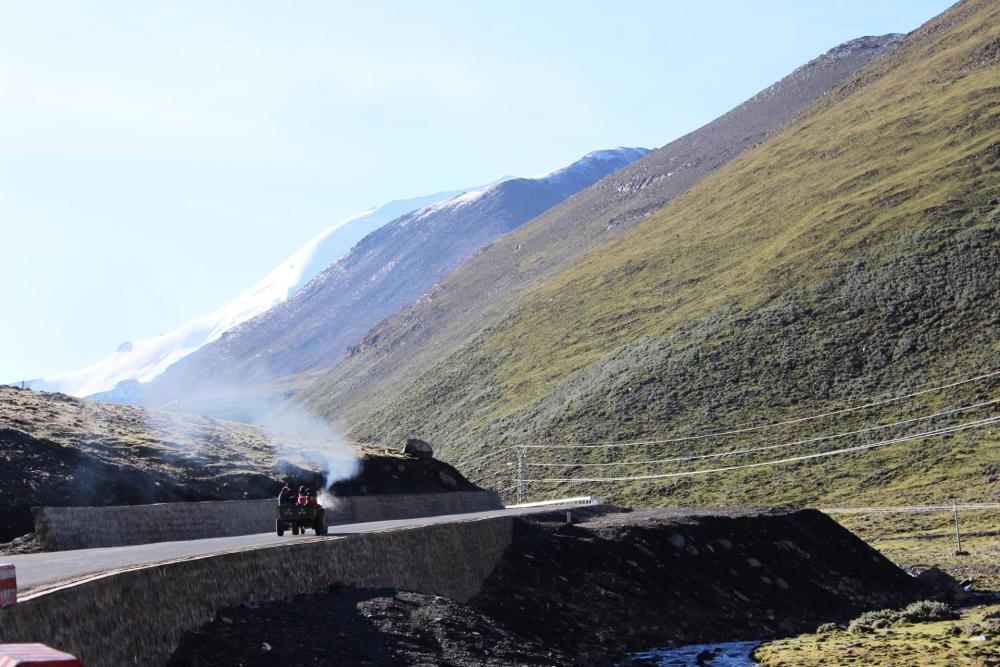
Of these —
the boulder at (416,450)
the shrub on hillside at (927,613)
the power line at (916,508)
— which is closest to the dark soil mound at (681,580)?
the shrub on hillside at (927,613)

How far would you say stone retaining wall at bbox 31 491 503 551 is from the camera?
93.2ft

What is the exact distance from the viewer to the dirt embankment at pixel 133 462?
35781 millimetres

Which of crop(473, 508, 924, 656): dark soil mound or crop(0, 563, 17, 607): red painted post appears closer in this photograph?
crop(0, 563, 17, 607): red painted post

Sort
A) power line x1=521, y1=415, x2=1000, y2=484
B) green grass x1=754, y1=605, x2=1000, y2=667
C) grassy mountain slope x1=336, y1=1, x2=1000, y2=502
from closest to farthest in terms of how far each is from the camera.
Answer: green grass x1=754, y1=605, x2=1000, y2=667
power line x1=521, y1=415, x2=1000, y2=484
grassy mountain slope x1=336, y1=1, x2=1000, y2=502

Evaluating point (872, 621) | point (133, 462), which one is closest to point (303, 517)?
point (133, 462)

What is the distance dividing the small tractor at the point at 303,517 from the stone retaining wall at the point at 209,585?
3017 millimetres

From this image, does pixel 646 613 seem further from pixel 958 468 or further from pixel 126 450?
pixel 958 468

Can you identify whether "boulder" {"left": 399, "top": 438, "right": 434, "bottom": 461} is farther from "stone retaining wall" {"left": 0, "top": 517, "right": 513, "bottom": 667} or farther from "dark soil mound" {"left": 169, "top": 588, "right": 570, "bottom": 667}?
"dark soil mound" {"left": 169, "top": 588, "right": 570, "bottom": 667}

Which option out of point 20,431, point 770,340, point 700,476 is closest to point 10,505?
point 20,431

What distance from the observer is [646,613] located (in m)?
34.5

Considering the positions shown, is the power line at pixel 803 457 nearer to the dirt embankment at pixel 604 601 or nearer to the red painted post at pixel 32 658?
the dirt embankment at pixel 604 601

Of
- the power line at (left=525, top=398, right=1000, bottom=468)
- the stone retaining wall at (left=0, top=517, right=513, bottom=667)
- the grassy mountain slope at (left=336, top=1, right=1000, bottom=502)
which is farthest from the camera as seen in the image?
the grassy mountain slope at (left=336, top=1, right=1000, bottom=502)

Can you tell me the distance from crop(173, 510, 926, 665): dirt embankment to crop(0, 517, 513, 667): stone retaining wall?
16.2 inches

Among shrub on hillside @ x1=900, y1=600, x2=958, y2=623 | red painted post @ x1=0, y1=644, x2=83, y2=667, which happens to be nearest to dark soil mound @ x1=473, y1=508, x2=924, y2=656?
shrub on hillside @ x1=900, y1=600, x2=958, y2=623
